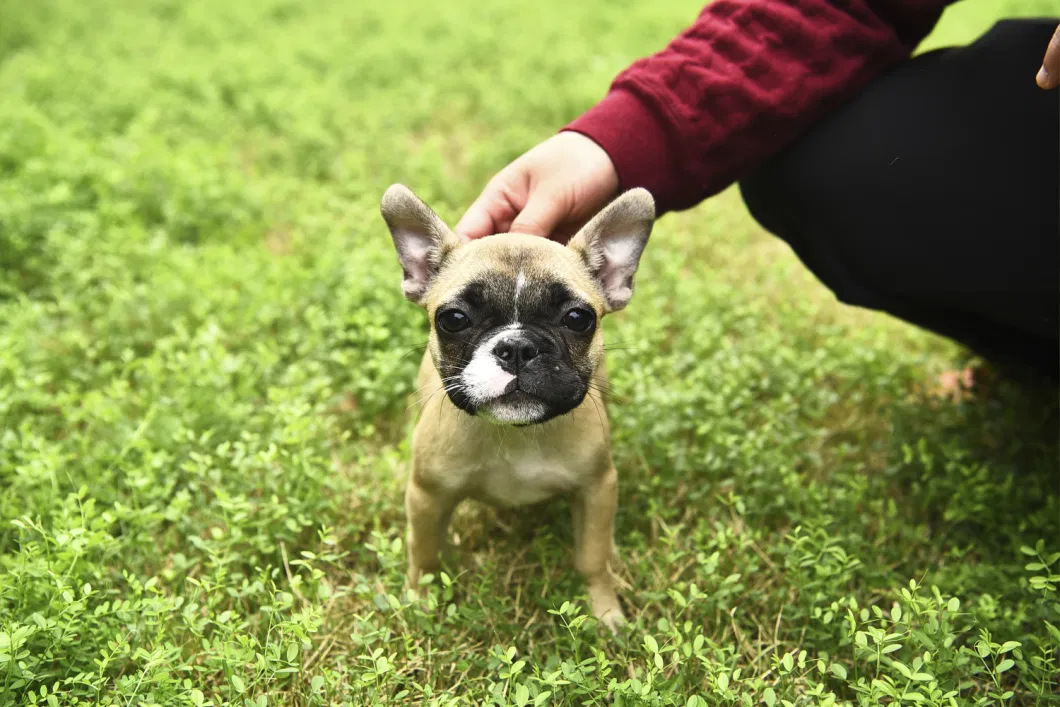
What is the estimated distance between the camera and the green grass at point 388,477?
8.39ft

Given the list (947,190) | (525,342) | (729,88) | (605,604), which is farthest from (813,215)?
(605,604)

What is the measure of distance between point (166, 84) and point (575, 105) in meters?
3.67

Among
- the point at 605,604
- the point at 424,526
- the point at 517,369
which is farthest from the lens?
the point at 605,604

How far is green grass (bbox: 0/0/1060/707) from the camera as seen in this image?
2.56m

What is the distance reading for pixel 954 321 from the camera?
11.6ft

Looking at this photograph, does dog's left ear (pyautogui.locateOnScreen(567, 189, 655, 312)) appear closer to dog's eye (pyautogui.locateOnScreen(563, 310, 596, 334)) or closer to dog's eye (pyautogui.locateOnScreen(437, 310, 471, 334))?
dog's eye (pyautogui.locateOnScreen(563, 310, 596, 334))

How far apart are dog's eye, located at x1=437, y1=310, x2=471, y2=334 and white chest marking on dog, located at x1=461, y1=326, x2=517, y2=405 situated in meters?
0.16

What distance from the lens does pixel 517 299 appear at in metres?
2.56

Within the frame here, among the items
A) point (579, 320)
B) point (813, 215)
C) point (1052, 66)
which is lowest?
point (813, 215)

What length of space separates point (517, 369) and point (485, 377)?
0.30 feet

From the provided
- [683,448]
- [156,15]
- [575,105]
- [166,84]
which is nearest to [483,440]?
[683,448]

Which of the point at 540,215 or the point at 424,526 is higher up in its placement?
the point at 540,215

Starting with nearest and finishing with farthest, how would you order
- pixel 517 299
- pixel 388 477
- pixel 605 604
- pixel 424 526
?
1. pixel 517 299
2. pixel 424 526
3. pixel 605 604
4. pixel 388 477

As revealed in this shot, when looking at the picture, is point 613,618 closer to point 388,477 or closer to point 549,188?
point 388,477
